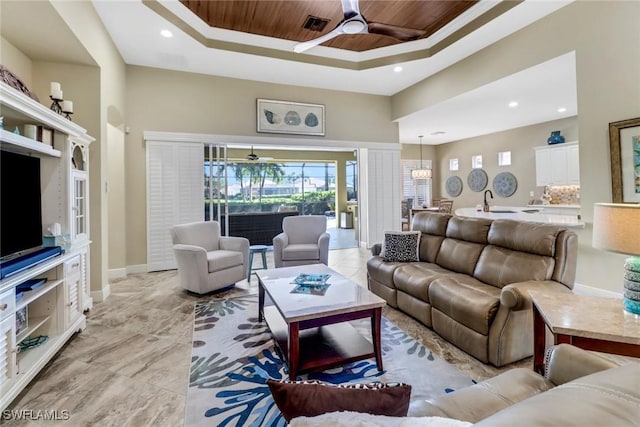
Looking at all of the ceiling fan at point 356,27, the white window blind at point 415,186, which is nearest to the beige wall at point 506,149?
the white window blind at point 415,186

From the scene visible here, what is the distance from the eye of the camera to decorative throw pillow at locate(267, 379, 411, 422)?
739 mm

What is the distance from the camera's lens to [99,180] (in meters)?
3.67

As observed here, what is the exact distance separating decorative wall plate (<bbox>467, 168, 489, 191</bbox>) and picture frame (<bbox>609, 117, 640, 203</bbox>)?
6.10m

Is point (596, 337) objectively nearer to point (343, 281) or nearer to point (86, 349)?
point (343, 281)

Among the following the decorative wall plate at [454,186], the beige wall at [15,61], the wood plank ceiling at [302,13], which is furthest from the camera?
the decorative wall plate at [454,186]

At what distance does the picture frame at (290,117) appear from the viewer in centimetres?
575

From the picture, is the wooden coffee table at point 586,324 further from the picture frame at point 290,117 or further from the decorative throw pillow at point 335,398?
the picture frame at point 290,117

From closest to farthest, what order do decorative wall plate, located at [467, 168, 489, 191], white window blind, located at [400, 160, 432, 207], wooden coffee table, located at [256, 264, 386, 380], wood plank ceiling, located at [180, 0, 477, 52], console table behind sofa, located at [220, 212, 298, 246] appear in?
wooden coffee table, located at [256, 264, 386, 380] < wood plank ceiling, located at [180, 0, 477, 52] < console table behind sofa, located at [220, 212, 298, 246] < decorative wall plate, located at [467, 168, 489, 191] < white window blind, located at [400, 160, 432, 207]

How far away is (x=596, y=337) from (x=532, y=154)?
7.80 metres

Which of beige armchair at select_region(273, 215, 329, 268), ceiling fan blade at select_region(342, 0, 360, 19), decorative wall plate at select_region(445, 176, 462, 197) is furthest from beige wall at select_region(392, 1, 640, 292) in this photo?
decorative wall plate at select_region(445, 176, 462, 197)

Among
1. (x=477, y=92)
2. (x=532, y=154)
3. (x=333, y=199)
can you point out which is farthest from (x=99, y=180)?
(x=532, y=154)

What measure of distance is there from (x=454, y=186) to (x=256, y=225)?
678cm

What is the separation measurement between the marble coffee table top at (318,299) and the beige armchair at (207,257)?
4.01 ft

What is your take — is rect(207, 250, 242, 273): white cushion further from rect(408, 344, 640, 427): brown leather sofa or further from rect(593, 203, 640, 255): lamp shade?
rect(593, 203, 640, 255): lamp shade
